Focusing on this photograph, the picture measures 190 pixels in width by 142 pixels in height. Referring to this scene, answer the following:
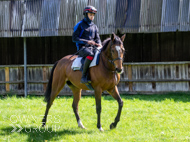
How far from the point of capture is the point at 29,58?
56.7 ft

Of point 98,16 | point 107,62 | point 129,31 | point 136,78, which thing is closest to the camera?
point 107,62

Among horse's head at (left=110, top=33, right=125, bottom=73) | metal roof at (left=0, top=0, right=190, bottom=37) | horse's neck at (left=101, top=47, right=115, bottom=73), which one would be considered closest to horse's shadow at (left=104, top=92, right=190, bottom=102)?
metal roof at (left=0, top=0, right=190, bottom=37)

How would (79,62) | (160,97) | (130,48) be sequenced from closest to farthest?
(79,62)
(160,97)
(130,48)

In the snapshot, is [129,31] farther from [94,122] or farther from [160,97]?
[94,122]

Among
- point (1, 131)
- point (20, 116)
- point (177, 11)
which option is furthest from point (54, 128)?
point (177, 11)

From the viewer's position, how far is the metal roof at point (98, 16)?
13531 millimetres

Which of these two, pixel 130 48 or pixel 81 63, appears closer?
pixel 81 63

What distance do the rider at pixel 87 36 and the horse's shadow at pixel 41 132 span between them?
4.92 ft

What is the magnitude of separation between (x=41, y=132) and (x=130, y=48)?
9788 millimetres

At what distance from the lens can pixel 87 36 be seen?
8078 mm

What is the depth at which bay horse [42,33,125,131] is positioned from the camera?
→ 22.9 feet

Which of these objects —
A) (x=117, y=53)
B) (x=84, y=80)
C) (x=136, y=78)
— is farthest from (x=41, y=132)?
(x=136, y=78)

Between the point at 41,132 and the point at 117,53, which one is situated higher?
the point at 117,53

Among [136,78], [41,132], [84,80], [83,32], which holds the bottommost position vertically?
[41,132]
